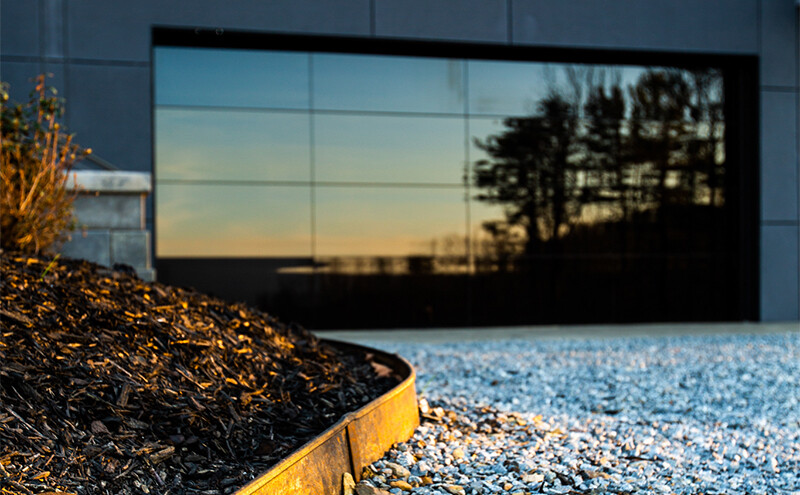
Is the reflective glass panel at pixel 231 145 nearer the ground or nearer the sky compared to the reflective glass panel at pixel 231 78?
nearer the ground

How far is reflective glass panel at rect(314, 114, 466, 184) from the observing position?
9078mm

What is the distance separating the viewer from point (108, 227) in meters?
6.52

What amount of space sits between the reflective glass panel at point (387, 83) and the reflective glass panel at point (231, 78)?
272 millimetres

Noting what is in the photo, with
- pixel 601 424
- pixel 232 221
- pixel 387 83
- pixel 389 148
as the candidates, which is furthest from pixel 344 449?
pixel 387 83

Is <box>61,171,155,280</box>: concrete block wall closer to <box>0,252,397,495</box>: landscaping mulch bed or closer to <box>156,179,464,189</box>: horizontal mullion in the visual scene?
<box>156,179,464,189</box>: horizontal mullion

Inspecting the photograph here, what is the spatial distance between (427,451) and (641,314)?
7446 mm

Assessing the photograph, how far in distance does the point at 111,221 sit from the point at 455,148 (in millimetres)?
4613

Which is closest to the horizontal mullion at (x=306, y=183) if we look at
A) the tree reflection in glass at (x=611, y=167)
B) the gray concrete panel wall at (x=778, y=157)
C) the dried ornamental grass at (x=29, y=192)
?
the tree reflection in glass at (x=611, y=167)

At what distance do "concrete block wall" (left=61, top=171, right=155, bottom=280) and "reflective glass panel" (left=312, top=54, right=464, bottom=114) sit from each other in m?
3.19

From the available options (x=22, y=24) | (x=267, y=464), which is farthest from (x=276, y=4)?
(x=267, y=464)

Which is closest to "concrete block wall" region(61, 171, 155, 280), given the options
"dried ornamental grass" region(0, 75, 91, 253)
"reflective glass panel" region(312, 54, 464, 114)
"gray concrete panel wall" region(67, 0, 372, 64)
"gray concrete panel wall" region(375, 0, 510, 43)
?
"dried ornamental grass" region(0, 75, 91, 253)

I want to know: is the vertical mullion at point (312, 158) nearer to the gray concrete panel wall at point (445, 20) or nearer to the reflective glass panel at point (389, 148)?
the reflective glass panel at point (389, 148)

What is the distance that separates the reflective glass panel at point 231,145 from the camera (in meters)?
8.68

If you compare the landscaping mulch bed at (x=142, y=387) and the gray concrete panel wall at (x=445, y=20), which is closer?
the landscaping mulch bed at (x=142, y=387)
